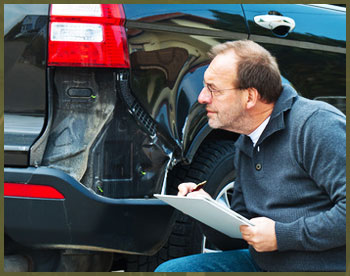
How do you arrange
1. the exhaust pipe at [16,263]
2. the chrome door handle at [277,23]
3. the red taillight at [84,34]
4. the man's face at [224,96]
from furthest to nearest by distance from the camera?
the chrome door handle at [277,23], the exhaust pipe at [16,263], the red taillight at [84,34], the man's face at [224,96]

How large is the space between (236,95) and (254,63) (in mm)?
139

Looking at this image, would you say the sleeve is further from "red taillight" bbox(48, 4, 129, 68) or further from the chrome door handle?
the chrome door handle

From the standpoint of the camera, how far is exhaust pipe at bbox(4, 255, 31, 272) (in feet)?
8.57

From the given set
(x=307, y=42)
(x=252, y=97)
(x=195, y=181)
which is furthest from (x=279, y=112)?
(x=307, y=42)

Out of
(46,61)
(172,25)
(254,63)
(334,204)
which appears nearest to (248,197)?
(334,204)

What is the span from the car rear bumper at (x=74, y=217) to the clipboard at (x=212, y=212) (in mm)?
319

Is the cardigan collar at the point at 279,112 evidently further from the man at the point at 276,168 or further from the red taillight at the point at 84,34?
the red taillight at the point at 84,34

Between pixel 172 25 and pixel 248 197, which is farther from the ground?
pixel 172 25

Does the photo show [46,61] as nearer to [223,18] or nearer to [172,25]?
[172,25]

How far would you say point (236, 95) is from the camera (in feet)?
7.62

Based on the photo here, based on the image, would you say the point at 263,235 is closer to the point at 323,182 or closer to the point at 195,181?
the point at 323,182

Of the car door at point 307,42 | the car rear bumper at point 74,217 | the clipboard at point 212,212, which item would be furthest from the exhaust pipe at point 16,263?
the car door at point 307,42

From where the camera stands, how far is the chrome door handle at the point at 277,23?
3039mm

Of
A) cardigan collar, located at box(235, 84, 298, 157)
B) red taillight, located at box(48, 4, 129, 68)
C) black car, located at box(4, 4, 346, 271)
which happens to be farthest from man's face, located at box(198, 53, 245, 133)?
red taillight, located at box(48, 4, 129, 68)
